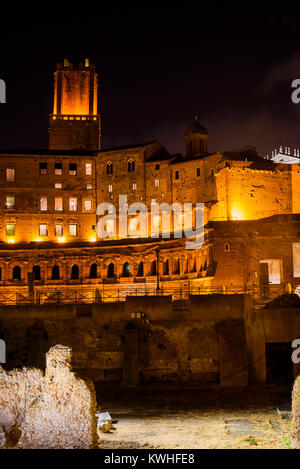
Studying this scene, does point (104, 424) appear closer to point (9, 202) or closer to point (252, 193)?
point (252, 193)

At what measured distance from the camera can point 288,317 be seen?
1037 inches

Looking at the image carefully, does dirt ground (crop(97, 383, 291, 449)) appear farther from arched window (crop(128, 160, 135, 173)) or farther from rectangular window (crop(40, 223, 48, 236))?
arched window (crop(128, 160, 135, 173))

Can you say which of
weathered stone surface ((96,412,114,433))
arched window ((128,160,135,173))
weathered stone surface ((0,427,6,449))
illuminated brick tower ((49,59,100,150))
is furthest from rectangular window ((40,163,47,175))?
weathered stone surface ((0,427,6,449))

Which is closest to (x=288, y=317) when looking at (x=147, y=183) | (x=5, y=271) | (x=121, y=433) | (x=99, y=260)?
(x=121, y=433)

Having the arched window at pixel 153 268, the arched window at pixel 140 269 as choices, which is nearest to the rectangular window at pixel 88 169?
the arched window at pixel 140 269

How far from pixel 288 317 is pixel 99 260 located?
25.8 meters

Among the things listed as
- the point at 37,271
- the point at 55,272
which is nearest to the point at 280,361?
the point at 55,272

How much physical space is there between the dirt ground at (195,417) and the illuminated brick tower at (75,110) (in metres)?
46.2

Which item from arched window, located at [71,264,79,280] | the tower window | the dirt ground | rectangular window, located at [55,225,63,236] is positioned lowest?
the dirt ground

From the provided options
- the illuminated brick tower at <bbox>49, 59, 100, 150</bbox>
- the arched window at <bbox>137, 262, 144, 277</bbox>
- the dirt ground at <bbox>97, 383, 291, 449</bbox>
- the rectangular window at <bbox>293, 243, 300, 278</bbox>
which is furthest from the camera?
the illuminated brick tower at <bbox>49, 59, 100, 150</bbox>

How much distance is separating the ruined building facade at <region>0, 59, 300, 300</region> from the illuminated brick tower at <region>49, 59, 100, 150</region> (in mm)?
118

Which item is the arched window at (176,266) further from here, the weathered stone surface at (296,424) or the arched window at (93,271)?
the weathered stone surface at (296,424)

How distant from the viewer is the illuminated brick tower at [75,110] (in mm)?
67188

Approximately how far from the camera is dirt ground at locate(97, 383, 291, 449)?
1608cm
